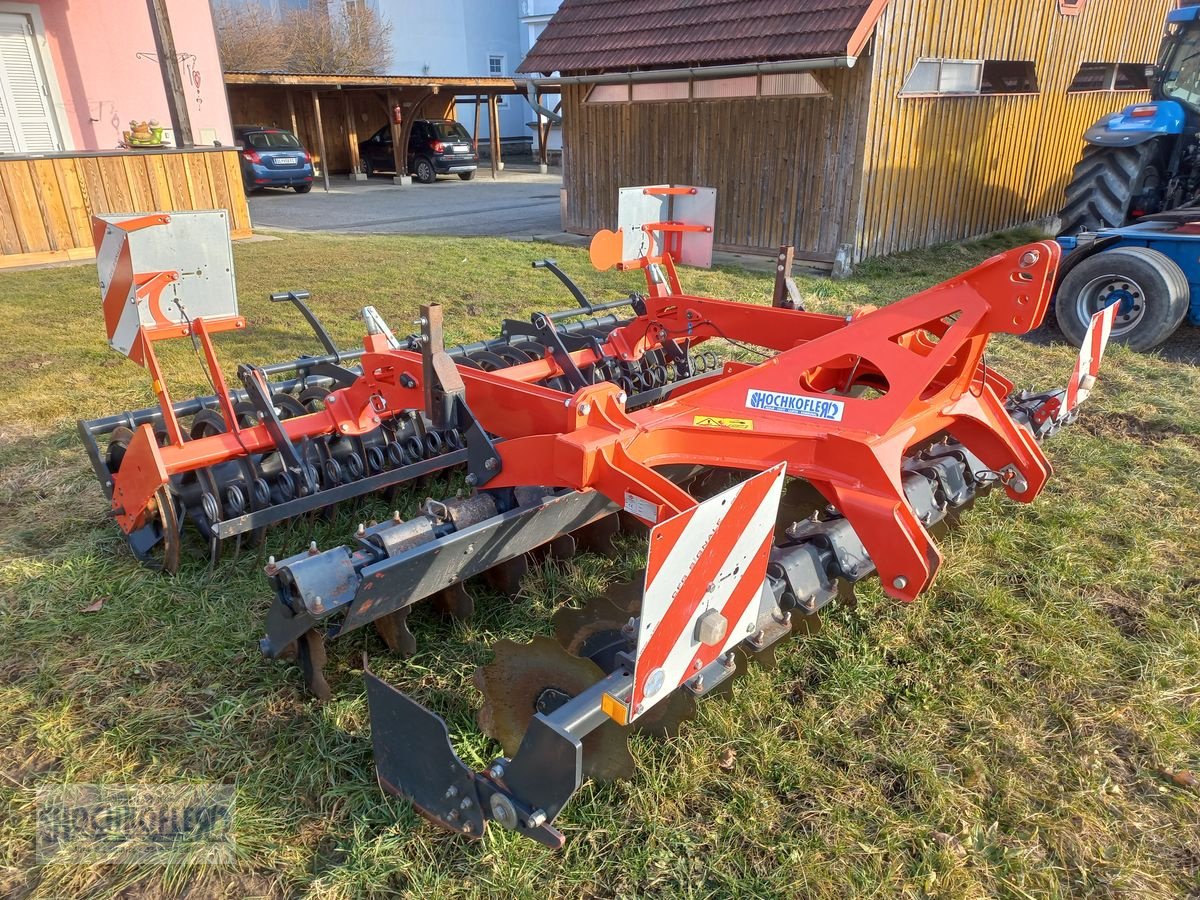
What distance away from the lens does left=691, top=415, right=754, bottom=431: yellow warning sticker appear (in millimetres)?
2535

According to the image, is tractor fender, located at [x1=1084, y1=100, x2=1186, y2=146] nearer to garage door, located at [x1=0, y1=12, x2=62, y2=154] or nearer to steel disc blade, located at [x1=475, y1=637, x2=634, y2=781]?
steel disc blade, located at [x1=475, y1=637, x2=634, y2=781]

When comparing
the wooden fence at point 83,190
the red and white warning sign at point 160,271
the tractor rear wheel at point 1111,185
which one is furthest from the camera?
the wooden fence at point 83,190

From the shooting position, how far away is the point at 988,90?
10352 millimetres

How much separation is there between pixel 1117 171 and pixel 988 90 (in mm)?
3076

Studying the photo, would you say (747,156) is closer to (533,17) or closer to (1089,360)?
(1089,360)

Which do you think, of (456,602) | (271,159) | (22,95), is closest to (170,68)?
(22,95)

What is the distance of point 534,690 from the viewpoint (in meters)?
2.37

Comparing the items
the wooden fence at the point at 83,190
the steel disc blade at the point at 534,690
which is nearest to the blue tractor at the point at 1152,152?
the steel disc blade at the point at 534,690

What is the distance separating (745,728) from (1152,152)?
819 cm

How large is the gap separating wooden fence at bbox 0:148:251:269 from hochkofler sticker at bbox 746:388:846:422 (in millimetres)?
10221

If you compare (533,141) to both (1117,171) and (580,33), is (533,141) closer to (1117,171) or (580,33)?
(580,33)

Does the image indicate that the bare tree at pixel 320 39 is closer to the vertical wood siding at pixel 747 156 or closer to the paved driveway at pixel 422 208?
the paved driveway at pixel 422 208
